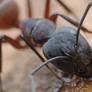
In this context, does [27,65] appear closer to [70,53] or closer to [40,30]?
[40,30]

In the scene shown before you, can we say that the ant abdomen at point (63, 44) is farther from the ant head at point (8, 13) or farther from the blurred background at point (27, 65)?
the ant head at point (8, 13)

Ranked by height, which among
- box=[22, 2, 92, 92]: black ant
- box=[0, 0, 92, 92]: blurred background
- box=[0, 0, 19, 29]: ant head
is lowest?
box=[22, 2, 92, 92]: black ant

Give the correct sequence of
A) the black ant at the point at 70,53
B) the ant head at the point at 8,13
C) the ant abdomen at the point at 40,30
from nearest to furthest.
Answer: the black ant at the point at 70,53, the ant abdomen at the point at 40,30, the ant head at the point at 8,13

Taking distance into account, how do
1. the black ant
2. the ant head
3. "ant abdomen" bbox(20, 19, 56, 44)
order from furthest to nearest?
the ant head, "ant abdomen" bbox(20, 19, 56, 44), the black ant

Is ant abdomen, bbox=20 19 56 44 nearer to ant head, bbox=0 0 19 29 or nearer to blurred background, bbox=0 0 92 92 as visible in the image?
blurred background, bbox=0 0 92 92

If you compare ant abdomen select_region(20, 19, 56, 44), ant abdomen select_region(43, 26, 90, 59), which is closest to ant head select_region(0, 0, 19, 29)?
ant abdomen select_region(20, 19, 56, 44)

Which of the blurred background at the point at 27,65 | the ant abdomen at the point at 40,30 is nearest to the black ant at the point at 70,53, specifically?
the blurred background at the point at 27,65

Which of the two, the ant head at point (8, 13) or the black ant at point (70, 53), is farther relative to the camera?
the ant head at point (8, 13)

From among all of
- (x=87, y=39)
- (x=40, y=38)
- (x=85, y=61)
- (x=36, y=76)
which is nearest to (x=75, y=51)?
(x=85, y=61)

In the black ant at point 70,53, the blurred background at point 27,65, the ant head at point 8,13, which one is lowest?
the black ant at point 70,53

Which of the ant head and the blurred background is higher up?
the ant head

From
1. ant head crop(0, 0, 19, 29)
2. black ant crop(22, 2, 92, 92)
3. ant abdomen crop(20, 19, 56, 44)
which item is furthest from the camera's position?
ant head crop(0, 0, 19, 29)

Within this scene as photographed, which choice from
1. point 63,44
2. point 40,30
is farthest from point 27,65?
point 63,44
